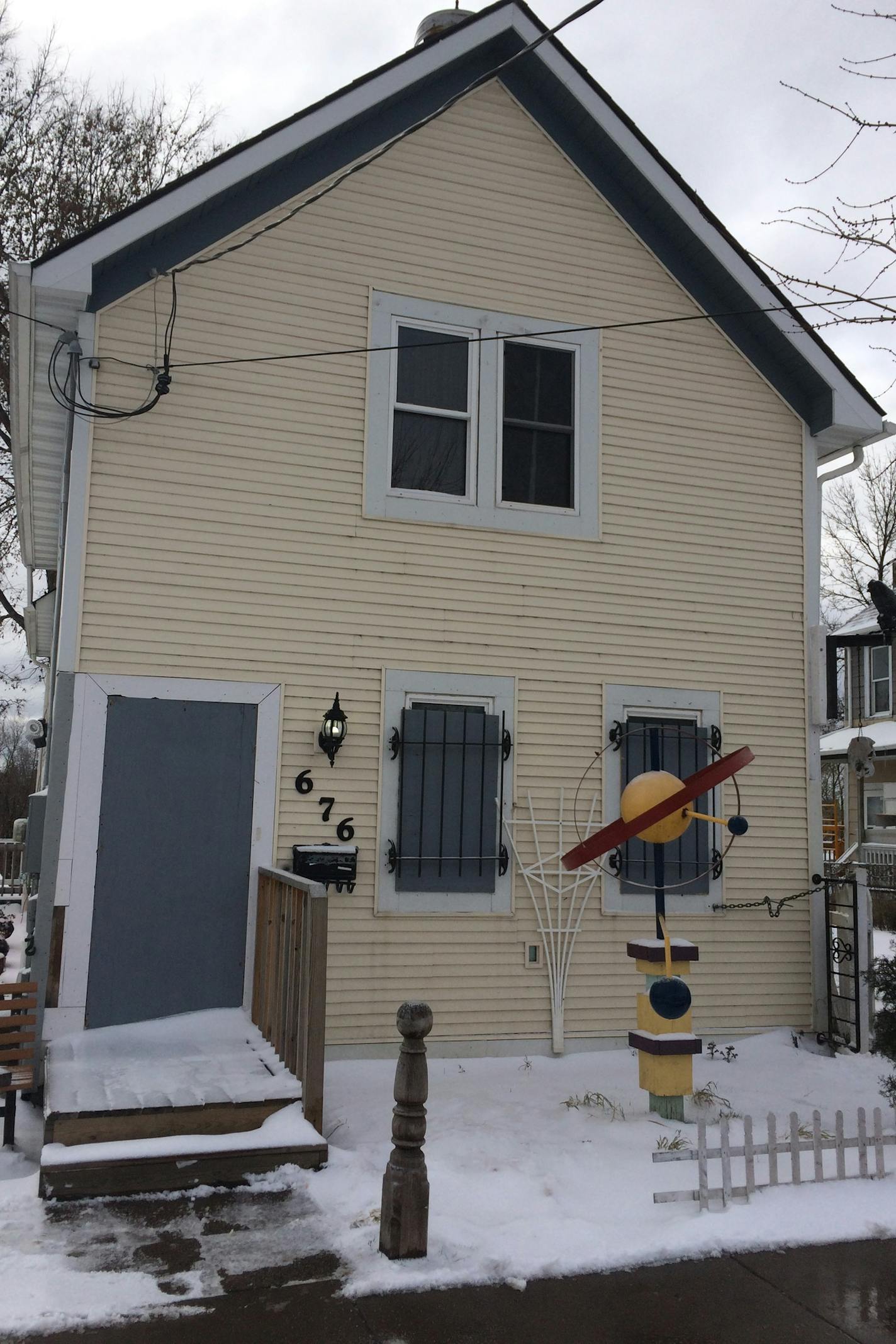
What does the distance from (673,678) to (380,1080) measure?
3762 millimetres

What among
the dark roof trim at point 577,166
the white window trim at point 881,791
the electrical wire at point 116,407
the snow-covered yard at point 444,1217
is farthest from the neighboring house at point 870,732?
the electrical wire at point 116,407

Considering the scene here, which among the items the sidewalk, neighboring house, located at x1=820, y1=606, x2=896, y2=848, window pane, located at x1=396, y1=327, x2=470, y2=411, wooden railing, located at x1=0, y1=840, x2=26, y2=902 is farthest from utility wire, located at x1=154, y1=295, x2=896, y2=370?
neighboring house, located at x1=820, y1=606, x2=896, y2=848

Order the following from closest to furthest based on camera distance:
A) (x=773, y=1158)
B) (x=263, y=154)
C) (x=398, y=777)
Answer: (x=773, y=1158) → (x=263, y=154) → (x=398, y=777)

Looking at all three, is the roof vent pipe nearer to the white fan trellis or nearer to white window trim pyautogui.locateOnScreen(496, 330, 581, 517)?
white window trim pyautogui.locateOnScreen(496, 330, 581, 517)

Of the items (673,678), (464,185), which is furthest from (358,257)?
(673,678)

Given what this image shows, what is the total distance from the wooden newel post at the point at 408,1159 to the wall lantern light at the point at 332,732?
10.6 ft

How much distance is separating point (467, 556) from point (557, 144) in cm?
351

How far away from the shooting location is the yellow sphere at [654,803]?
21.1ft

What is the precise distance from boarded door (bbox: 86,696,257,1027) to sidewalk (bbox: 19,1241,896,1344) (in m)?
2.98

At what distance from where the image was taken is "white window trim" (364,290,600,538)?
8031 mm

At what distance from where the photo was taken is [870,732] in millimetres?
24219

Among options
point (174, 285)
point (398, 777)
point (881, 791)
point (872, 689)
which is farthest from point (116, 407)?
point (872, 689)

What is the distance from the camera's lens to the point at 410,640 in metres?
7.95

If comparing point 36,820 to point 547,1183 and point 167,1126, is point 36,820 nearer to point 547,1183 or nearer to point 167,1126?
point 167,1126
